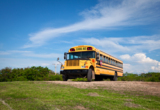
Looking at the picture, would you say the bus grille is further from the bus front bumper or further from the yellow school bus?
the bus front bumper

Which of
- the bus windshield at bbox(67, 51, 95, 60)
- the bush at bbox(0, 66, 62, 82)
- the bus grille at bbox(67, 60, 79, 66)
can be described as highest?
the bus windshield at bbox(67, 51, 95, 60)

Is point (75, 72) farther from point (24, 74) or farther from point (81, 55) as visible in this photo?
point (24, 74)

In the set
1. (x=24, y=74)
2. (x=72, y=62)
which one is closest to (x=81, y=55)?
(x=72, y=62)

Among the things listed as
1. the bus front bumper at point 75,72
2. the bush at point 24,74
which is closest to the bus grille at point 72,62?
the bus front bumper at point 75,72

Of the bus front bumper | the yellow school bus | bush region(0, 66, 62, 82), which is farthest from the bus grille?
bush region(0, 66, 62, 82)

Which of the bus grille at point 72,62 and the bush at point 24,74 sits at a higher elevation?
the bus grille at point 72,62

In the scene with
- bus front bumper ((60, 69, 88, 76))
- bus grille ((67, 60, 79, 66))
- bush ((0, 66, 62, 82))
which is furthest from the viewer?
bush ((0, 66, 62, 82))

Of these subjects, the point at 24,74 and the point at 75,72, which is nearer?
the point at 75,72

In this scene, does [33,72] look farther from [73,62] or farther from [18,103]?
[18,103]

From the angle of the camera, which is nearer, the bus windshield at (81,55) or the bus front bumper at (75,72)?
the bus front bumper at (75,72)

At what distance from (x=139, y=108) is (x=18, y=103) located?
390cm

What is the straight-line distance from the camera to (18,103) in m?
5.44

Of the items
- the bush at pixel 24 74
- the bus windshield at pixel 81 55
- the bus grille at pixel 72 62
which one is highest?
the bus windshield at pixel 81 55

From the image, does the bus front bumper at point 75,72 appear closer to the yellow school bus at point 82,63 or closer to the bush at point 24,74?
the yellow school bus at point 82,63
